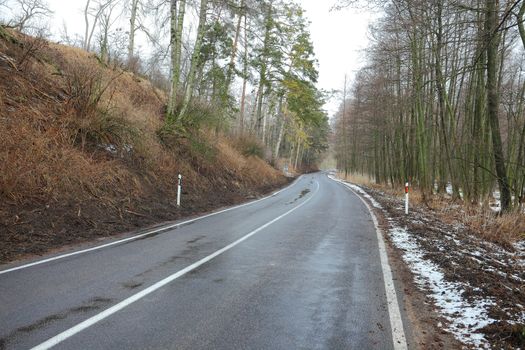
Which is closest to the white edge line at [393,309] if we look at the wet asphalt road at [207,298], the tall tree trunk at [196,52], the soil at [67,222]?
the wet asphalt road at [207,298]

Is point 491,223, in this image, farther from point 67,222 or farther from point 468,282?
point 67,222

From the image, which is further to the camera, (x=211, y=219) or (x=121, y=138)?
(x=121, y=138)

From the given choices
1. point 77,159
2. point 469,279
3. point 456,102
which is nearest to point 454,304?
point 469,279

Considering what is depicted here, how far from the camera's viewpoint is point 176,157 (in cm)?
1777

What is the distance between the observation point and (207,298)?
17.4ft

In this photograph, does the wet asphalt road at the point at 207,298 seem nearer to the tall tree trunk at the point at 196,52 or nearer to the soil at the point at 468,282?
the soil at the point at 468,282

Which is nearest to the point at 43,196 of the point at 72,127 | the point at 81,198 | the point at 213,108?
the point at 81,198

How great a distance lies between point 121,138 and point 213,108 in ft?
31.0

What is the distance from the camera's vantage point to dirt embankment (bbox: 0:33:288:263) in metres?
8.77

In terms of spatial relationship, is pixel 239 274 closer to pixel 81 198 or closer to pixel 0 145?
pixel 81 198

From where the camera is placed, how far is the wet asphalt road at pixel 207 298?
→ 4.09 metres

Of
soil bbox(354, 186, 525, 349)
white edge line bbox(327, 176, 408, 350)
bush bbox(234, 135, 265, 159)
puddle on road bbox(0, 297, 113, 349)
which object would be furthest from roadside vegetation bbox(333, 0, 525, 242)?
bush bbox(234, 135, 265, 159)

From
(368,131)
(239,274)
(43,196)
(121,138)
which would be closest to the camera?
(239,274)

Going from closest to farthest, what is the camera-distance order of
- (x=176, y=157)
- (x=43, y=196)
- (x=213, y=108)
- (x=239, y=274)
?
(x=239, y=274), (x=43, y=196), (x=176, y=157), (x=213, y=108)
